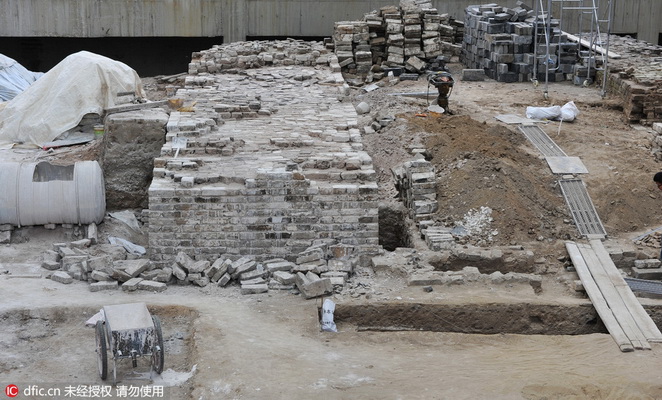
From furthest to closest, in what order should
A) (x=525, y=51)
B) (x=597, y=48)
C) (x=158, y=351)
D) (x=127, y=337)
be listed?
(x=597, y=48)
(x=525, y=51)
(x=158, y=351)
(x=127, y=337)

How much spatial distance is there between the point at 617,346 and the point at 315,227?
3.49m

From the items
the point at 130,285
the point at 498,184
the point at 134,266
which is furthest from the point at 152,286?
the point at 498,184

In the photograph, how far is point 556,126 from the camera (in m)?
15.3

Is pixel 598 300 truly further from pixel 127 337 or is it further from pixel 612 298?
pixel 127 337

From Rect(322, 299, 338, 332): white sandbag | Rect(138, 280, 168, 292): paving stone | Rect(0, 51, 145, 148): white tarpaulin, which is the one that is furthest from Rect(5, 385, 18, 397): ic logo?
Rect(0, 51, 145, 148): white tarpaulin

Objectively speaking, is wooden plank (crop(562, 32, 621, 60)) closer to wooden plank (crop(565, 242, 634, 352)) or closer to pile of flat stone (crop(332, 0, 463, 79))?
pile of flat stone (crop(332, 0, 463, 79))

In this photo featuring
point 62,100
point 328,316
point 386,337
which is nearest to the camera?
point 386,337

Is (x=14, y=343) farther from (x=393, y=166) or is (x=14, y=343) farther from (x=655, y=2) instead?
(x=655, y=2)

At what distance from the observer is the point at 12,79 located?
18484mm

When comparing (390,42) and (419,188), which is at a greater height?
(390,42)

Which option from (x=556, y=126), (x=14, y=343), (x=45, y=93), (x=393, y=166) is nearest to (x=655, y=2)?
(x=556, y=126)

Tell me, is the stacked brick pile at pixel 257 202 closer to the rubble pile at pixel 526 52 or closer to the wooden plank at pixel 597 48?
the rubble pile at pixel 526 52

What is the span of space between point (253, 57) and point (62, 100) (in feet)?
13.1

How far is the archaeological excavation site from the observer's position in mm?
8422
